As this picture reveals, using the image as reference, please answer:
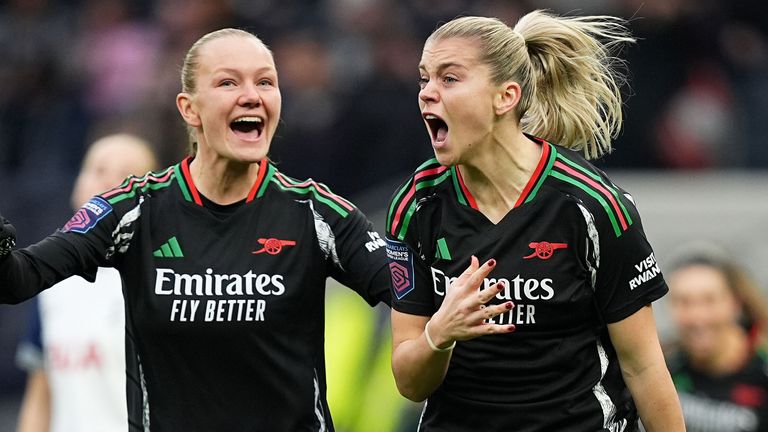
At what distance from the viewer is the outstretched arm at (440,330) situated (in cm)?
423

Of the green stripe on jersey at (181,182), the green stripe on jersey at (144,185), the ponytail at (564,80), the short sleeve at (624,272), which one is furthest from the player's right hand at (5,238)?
the short sleeve at (624,272)

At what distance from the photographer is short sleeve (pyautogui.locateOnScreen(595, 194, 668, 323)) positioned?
4504 millimetres

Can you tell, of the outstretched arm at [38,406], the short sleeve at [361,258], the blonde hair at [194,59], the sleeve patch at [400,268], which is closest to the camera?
the sleeve patch at [400,268]

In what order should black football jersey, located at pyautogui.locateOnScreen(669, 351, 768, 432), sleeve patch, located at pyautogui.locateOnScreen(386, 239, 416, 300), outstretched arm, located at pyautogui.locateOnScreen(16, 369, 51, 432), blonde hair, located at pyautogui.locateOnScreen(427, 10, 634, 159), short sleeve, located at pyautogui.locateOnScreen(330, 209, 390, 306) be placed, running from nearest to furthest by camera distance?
sleeve patch, located at pyautogui.locateOnScreen(386, 239, 416, 300) < blonde hair, located at pyautogui.locateOnScreen(427, 10, 634, 159) < short sleeve, located at pyautogui.locateOnScreen(330, 209, 390, 306) < outstretched arm, located at pyautogui.locateOnScreen(16, 369, 51, 432) < black football jersey, located at pyautogui.locateOnScreen(669, 351, 768, 432)

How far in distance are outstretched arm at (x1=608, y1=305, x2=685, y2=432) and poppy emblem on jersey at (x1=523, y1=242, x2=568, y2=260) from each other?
0.98ft

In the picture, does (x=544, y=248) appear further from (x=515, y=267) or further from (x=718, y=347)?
(x=718, y=347)

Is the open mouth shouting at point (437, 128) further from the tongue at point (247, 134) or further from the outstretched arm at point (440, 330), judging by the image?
the tongue at point (247, 134)

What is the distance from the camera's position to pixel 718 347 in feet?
25.6

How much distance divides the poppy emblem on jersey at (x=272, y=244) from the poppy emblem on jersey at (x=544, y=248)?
34.8 inches

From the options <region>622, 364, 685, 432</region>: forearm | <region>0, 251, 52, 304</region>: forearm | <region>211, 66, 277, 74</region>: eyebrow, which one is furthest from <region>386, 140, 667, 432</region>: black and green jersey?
<region>0, 251, 52, 304</region>: forearm

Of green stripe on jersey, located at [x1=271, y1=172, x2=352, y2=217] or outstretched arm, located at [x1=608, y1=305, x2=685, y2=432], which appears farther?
green stripe on jersey, located at [x1=271, y1=172, x2=352, y2=217]

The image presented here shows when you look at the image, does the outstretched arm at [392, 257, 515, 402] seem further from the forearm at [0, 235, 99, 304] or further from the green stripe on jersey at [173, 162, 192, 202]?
the forearm at [0, 235, 99, 304]

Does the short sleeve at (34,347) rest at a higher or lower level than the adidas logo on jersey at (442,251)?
lower

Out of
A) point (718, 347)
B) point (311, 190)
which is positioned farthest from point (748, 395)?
point (311, 190)
